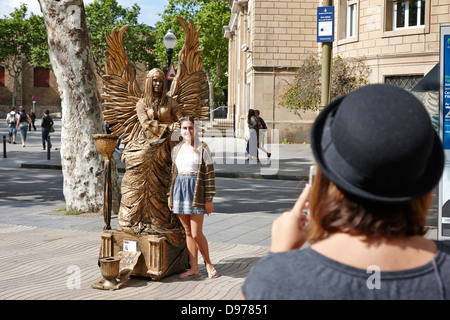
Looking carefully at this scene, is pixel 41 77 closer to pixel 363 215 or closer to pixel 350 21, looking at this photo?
pixel 350 21

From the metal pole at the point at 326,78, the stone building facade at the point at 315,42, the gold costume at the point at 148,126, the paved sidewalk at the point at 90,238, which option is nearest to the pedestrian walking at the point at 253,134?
the paved sidewalk at the point at 90,238

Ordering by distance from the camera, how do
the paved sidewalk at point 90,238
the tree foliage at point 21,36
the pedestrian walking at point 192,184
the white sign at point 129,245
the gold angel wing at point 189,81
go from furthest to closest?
the tree foliage at point 21,36 → the gold angel wing at point 189,81 → the white sign at point 129,245 → the pedestrian walking at point 192,184 → the paved sidewalk at point 90,238

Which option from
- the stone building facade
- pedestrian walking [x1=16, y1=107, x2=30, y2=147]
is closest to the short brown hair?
the stone building facade

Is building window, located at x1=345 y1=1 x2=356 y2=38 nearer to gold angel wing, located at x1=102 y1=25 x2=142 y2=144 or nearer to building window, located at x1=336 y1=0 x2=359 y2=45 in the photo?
building window, located at x1=336 y1=0 x2=359 y2=45

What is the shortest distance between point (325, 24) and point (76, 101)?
503 cm

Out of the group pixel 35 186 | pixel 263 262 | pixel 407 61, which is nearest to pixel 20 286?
pixel 263 262

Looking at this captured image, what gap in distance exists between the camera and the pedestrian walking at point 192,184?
652 cm

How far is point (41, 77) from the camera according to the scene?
84.7m

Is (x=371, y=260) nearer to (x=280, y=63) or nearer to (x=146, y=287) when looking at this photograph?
(x=146, y=287)

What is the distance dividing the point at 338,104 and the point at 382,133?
207mm

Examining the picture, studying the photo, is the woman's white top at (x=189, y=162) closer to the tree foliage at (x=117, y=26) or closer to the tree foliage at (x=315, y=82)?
the tree foliage at (x=315, y=82)

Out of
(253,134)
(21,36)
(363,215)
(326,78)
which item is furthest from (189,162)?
(21,36)

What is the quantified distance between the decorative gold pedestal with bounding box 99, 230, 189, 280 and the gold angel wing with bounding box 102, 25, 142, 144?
1.25 meters

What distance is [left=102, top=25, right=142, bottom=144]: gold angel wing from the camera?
23.4 feet
